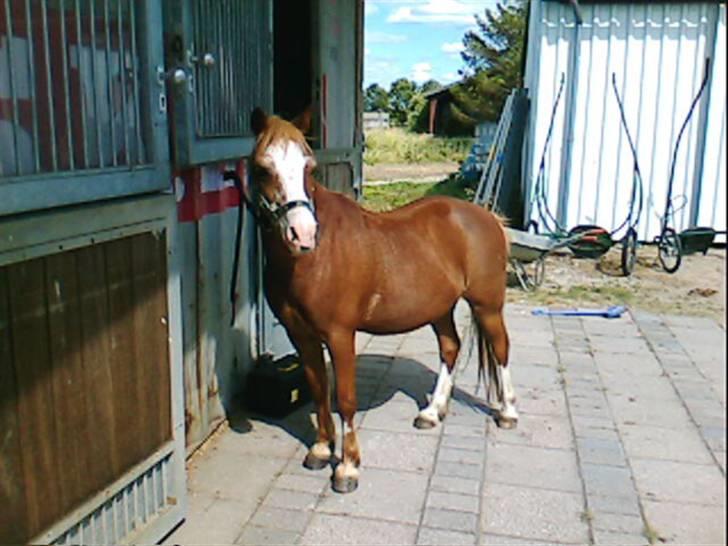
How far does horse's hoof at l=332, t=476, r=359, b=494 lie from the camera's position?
263cm

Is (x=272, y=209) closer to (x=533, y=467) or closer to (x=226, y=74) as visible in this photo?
(x=226, y=74)

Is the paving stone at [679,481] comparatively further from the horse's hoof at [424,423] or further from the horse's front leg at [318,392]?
the horse's front leg at [318,392]

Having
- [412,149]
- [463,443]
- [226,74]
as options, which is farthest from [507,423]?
[412,149]

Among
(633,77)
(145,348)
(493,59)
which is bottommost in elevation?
(145,348)

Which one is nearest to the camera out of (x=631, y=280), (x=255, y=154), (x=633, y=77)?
(x=255, y=154)

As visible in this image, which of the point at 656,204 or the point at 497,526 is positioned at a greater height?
the point at 656,204

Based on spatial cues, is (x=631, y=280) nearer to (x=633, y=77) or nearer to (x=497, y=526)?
(x=633, y=77)

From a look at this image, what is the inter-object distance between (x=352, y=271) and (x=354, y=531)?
0.92m

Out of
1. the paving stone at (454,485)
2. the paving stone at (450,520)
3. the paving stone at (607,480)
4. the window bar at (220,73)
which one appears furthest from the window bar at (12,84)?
the paving stone at (607,480)

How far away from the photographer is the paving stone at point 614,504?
8.27 ft

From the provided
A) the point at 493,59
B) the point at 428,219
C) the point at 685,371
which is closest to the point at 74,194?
the point at 428,219

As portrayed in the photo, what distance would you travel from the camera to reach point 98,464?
1.98 m

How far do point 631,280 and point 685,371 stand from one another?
2.48 metres

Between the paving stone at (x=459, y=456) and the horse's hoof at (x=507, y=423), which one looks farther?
the horse's hoof at (x=507, y=423)
